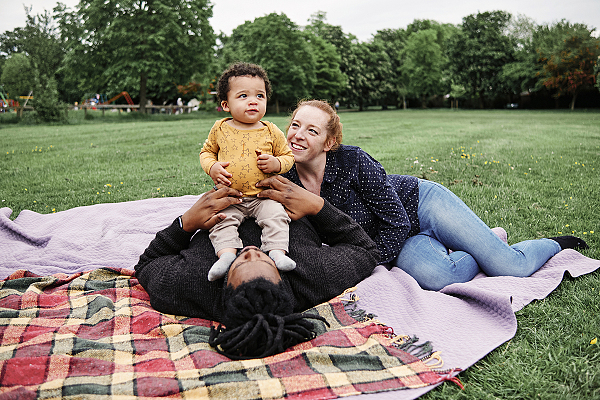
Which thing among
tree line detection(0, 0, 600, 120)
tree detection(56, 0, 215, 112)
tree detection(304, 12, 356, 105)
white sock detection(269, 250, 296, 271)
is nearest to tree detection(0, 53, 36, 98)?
tree line detection(0, 0, 600, 120)

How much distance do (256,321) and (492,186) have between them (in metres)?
6.38

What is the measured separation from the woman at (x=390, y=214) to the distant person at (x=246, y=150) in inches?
15.3

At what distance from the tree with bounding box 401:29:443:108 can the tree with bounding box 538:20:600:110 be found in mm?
19383

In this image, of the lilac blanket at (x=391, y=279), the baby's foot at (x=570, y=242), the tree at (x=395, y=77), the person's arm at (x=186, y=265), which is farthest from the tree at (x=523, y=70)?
the person's arm at (x=186, y=265)

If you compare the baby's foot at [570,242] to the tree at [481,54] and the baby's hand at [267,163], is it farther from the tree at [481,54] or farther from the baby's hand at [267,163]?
the tree at [481,54]

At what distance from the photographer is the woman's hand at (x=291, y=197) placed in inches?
124

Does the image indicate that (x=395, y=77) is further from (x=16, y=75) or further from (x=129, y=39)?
(x=16, y=75)

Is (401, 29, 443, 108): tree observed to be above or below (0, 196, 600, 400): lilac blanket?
above

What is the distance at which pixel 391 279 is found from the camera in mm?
3363

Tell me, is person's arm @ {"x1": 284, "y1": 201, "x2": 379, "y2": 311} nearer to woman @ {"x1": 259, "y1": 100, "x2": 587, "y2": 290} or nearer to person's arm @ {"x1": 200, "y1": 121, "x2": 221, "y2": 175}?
woman @ {"x1": 259, "y1": 100, "x2": 587, "y2": 290}

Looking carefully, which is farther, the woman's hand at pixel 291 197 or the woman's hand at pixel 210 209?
the woman's hand at pixel 291 197

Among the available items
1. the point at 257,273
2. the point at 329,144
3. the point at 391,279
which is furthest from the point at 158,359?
the point at 329,144

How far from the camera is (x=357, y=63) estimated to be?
179ft

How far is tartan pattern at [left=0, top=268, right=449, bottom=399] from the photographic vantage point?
209 cm
